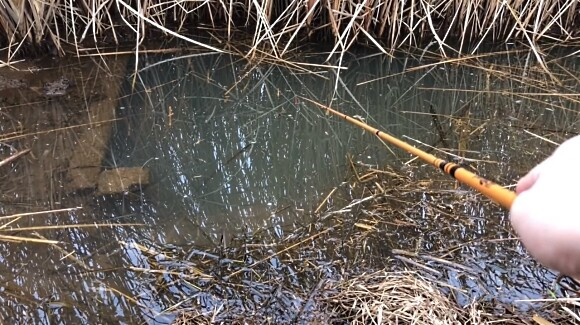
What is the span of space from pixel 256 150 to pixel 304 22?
1.24 metres

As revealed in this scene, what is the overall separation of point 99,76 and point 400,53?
6.13 ft

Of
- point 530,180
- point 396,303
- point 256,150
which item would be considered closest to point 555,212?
point 530,180

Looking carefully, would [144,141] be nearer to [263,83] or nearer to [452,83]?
[263,83]

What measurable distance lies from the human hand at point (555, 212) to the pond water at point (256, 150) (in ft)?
3.61

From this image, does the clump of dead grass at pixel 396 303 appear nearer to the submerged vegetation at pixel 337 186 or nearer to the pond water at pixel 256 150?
the submerged vegetation at pixel 337 186

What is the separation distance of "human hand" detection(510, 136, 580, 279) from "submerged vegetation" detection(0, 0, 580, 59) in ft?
8.74

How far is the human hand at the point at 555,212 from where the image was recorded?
537 mm

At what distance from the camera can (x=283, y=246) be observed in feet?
5.95

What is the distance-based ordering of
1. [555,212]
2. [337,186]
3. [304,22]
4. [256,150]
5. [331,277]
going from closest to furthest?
[555,212] → [331,277] → [337,186] → [256,150] → [304,22]

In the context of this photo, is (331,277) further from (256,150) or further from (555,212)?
(555,212)

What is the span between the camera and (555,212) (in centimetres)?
55

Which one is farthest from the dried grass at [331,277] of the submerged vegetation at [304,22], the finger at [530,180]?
the submerged vegetation at [304,22]

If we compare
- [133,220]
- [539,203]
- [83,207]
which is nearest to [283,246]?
[133,220]

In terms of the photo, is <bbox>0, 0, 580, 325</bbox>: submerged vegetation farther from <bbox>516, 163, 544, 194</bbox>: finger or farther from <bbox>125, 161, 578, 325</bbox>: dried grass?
<bbox>516, 163, 544, 194</bbox>: finger
